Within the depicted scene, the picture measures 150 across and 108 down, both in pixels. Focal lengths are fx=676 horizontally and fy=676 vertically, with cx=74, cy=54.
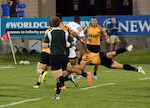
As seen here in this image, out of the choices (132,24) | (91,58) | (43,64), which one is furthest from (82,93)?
(132,24)

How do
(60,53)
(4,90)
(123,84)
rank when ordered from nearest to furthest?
1. (60,53)
2. (4,90)
3. (123,84)

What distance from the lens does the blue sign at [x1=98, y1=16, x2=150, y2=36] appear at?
115ft

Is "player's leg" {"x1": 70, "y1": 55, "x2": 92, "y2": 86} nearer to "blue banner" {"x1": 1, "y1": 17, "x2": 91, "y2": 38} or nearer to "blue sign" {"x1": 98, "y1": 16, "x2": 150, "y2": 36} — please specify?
"blue sign" {"x1": 98, "y1": 16, "x2": 150, "y2": 36}

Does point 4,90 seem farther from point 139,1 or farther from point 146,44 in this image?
point 139,1

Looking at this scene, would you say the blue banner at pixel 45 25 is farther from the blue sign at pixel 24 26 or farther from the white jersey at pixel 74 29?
the white jersey at pixel 74 29

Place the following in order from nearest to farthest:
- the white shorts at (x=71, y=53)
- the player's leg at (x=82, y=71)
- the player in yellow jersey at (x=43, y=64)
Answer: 1. the player's leg at (x=82, y=71)
2. the player in yellow jersey at (x=43, y=64)
3. the white shorts at (x=71, y=53)

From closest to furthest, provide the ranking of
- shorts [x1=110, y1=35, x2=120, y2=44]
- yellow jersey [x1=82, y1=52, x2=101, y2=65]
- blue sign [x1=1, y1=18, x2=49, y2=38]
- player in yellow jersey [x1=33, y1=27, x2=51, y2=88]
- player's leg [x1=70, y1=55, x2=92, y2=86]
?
player's leg [x1=70, y1=55, x2=92, y2=86], player in yellow jersey [x1=33, y1=27, x2=51, y2=88], yellow jersey [x1=82, y1=52, x2=101, y2=65], shorts [x1=110, y1=35, x2=120, y2=44], blue sign [x1=1, y1=18, x2=49, y2=38]

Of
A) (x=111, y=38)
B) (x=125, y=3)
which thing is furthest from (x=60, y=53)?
(x=125, y=3)

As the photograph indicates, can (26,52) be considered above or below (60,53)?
below

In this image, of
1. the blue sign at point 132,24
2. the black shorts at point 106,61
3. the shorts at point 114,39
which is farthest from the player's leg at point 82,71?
the blue sign at point 132,24

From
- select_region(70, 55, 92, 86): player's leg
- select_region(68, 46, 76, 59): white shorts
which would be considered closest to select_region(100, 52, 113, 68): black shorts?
select_region(70, 55, 92, 86): player's leg

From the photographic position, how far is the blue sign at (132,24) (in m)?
34.9

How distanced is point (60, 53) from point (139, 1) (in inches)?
1041

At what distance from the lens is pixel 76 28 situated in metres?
22.2
